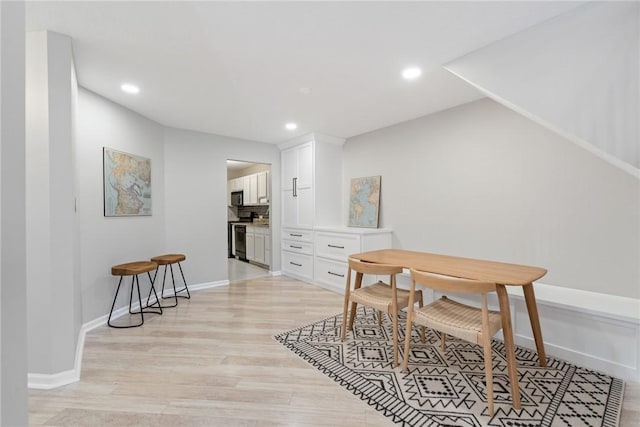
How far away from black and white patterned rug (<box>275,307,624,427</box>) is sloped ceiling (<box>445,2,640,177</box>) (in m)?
1.41

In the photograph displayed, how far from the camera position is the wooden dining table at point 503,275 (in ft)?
5.47

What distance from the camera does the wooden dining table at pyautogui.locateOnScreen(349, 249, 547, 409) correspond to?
65.6 inches

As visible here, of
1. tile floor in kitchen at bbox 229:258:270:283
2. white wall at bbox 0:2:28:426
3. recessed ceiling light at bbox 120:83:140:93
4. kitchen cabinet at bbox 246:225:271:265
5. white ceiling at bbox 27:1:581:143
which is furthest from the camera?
kitchen cabinet at bbox 246:225:271:265

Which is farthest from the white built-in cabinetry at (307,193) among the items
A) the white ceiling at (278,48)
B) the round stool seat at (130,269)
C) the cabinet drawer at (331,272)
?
the round stool seat at (130,269)

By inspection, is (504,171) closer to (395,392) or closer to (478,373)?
(478,373)

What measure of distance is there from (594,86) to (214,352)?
3.23 meters

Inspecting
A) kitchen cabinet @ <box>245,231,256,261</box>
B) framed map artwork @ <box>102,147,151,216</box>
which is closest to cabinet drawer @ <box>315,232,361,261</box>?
kitchen cabinet @ <box>245,231,256,261</box>

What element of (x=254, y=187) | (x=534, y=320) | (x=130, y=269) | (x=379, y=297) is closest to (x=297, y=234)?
(x=254, y=187)

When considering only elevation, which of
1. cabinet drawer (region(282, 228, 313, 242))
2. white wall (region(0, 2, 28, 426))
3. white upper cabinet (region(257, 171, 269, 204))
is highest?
white upper cabinet (region(257, 171, 269, 204))

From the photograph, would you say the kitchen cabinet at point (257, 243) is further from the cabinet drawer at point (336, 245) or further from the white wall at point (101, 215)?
the white wall at point (101, 215)

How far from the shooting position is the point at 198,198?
4.17 metres

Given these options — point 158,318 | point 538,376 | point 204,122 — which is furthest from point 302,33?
point 158,318

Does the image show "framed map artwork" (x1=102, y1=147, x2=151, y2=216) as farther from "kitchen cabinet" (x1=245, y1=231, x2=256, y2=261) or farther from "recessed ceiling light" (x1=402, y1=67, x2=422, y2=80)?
"recessed ceiling light" (x1=402, y1=67, x2=422, y2=80)

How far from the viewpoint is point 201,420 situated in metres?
1.56
